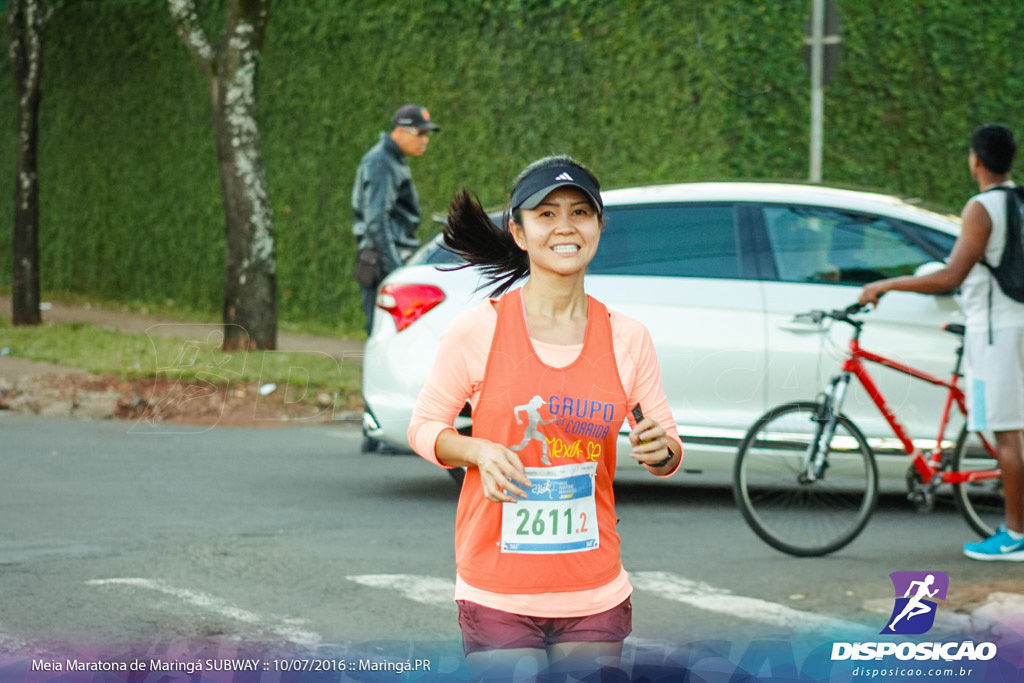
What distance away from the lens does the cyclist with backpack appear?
22.6 feet

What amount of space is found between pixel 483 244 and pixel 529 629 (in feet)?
3.16

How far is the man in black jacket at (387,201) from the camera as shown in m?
11.4

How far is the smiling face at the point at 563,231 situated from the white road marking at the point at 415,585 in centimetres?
303

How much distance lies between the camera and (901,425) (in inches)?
307

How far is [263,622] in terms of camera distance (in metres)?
5.74

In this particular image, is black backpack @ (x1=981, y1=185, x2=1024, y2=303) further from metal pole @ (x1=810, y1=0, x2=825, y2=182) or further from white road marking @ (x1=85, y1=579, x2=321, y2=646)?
metal pole @ (x1=810, y1=0, x2=825, y2=182)

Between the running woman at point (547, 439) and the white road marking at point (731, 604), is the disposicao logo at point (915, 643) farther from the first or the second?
the running woman at point (547, 439)

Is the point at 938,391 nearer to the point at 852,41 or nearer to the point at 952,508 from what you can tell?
the point at 952,508

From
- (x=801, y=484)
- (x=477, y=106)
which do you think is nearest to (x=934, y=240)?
(x=801, y=484)

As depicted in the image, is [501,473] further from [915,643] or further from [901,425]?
[901,425]

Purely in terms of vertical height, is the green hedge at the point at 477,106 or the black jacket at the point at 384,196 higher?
the green hedge at the point at 477,106

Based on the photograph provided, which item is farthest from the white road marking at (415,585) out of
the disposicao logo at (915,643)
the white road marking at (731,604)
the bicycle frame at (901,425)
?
the bicycle frame at (901,425)

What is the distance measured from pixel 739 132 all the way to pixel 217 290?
8557mm

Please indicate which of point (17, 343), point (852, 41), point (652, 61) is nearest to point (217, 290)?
point (17, 343)
